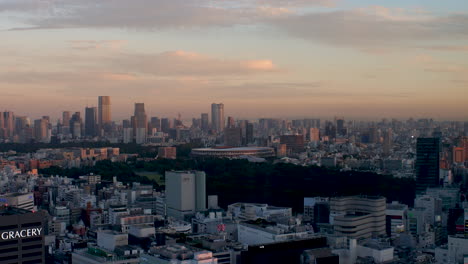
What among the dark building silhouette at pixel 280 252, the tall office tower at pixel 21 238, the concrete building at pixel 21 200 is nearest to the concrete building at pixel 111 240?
the tall office tower at pixel 21 238

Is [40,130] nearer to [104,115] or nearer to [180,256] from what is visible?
[104,115]

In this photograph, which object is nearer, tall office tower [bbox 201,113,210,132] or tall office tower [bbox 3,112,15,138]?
tall office tower [bbox 201,113,210,132]

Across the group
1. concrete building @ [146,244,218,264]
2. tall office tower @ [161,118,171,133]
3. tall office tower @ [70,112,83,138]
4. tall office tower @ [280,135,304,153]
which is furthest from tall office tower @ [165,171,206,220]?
tall office tower @ [70,112,83,138]

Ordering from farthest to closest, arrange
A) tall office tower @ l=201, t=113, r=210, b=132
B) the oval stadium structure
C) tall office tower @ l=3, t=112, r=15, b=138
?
tall office tower @ l=3, t=112, r=15, b=138 → tall office tower @ l=201, t=113, r=210, b=132 → the oval stadium structure

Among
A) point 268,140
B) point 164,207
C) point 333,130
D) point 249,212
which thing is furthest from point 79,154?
point 249,212

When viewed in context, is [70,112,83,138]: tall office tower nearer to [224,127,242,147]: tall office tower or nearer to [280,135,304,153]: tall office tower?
[224,127,242,147]: tall office tower

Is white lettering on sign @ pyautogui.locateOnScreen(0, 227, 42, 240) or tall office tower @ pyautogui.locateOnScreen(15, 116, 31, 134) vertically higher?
tall office tower @ pyautogui.locateOnScreen(15, 116, 31, 134)
